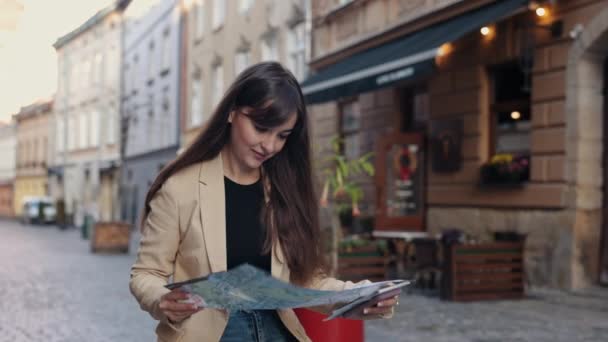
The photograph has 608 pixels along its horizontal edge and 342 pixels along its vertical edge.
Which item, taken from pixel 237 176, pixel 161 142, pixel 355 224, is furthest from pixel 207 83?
pixel 237 176

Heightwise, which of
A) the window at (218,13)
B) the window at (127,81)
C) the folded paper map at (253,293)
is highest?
the window at (218,13)

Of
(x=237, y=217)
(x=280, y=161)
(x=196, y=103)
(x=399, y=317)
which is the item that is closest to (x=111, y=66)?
(x=196, y=103)

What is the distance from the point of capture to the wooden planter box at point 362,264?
997cm

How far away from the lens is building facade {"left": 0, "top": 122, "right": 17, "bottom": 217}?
67.8 meters

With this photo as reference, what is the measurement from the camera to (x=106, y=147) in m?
43.5

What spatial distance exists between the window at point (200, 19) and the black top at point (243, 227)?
2778cm

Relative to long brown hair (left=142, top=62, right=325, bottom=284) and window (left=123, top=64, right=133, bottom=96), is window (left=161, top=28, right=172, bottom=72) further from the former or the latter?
long brown hair (left=142, top=62, right=325, bottom=284)

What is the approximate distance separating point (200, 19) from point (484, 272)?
22535 mm

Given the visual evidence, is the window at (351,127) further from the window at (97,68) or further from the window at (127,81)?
the window at (97,68)

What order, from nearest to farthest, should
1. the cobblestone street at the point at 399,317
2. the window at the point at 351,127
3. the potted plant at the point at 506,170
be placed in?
the cobblestone street at the point at 399,317
the potted plant at the point at 506,170
the window at the point at 351,127

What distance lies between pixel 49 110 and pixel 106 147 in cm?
1587

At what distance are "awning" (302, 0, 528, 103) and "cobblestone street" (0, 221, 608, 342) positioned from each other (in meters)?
3.24

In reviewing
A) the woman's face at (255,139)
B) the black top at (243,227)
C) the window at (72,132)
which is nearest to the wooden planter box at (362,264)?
the black top at (243,227)

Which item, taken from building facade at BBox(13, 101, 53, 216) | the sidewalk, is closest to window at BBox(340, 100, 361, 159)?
the sidewalk
